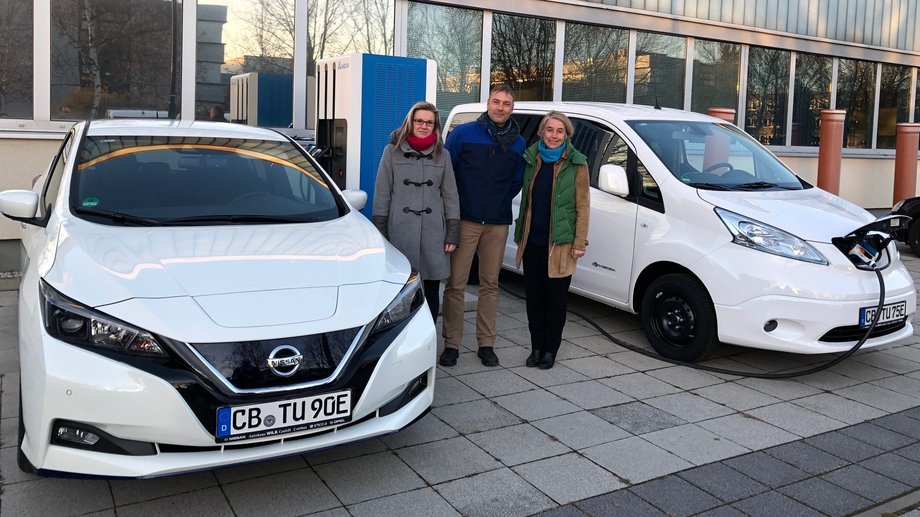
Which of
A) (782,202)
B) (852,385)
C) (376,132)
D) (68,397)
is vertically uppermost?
(376,132)

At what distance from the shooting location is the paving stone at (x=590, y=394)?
15.9ft

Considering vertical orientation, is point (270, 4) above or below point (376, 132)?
above

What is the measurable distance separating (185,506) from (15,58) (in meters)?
6.48

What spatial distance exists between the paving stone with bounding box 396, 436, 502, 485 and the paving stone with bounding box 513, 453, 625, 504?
0.64ft

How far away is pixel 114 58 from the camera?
8367 millimetres

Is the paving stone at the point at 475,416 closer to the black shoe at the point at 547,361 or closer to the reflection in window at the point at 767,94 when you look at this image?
the black shoe at the point at 547,361

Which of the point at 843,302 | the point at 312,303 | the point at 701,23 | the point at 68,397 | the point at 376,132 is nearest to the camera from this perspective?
the point at 68,397

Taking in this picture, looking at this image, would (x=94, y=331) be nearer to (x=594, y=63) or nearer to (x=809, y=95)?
(x=594, y=63)

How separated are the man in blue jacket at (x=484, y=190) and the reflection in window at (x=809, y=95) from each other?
35.6 ft

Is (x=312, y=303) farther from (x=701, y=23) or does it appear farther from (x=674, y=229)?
(x=701, y=23)

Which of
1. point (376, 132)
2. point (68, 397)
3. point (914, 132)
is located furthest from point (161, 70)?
point (914, 132)

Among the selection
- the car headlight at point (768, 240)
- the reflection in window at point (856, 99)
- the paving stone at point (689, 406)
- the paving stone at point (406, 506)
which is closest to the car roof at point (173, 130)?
the paving stone at point (406, 506)

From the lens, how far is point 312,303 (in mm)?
3396

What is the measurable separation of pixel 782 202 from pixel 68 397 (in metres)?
4.69
